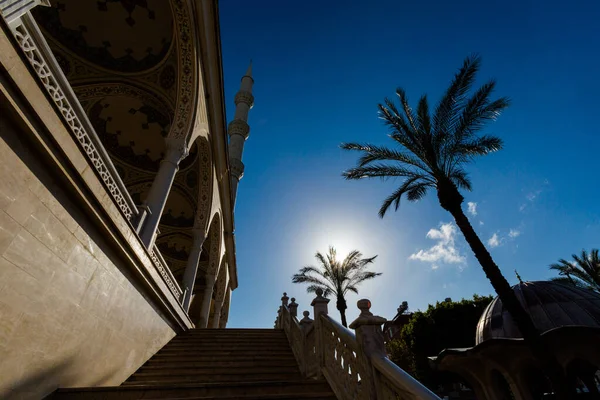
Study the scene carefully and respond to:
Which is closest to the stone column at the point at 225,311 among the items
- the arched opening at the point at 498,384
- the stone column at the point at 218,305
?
the stone column at the point at 218,305

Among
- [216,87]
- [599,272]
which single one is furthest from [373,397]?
[599,272]

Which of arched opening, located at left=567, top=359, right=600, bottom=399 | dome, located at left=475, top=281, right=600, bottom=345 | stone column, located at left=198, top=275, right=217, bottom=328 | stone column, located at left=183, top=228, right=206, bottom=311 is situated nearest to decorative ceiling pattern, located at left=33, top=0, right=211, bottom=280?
stone column, located at left=183, top=228, right=206, bottom=311

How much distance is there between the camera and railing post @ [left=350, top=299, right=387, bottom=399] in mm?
2900

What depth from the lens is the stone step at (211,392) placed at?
3.05 m

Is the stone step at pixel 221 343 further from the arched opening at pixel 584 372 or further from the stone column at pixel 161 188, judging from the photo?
the arched opening at pixel 584 372

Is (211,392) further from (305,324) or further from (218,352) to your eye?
(218,352)

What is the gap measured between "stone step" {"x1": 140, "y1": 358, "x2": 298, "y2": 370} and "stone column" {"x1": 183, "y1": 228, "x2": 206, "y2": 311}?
3597 mm

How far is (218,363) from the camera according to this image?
17.1 feet

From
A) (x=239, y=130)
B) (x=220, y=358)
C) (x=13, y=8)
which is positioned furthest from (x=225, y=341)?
(x=239, y=130)

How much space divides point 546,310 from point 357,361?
990 centimetres

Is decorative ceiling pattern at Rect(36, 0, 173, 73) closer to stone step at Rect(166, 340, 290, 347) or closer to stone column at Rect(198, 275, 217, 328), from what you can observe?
stone step at Rect(166, 340, 290, 347)

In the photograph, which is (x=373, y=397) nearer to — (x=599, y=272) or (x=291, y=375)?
(x=291, y=375)

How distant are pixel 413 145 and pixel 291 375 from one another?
7748mm

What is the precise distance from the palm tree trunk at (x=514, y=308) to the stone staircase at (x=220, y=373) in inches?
219
